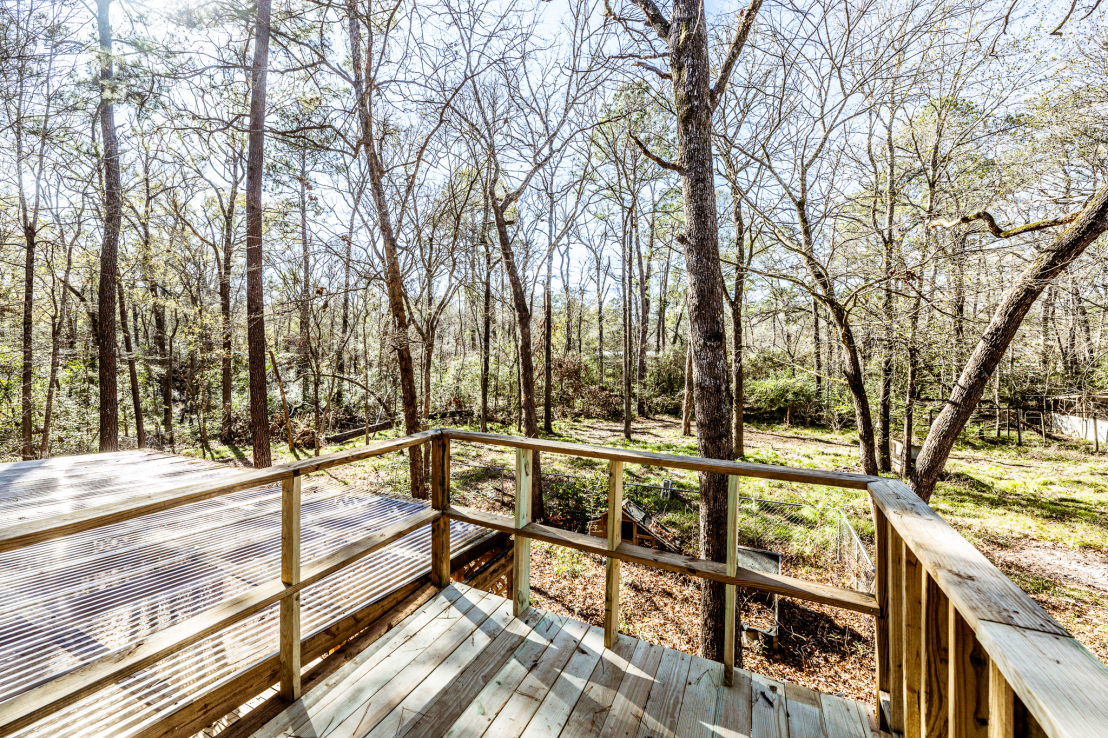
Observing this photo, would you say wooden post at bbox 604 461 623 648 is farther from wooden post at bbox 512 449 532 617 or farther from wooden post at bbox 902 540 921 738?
wooden post at bbox 902 540 921 738

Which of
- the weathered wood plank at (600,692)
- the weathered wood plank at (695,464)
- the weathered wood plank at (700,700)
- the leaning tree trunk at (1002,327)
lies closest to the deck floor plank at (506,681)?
the weathered wood plank at (600,692)

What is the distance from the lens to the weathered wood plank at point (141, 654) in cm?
116

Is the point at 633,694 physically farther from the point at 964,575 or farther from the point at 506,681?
the point at 964,575

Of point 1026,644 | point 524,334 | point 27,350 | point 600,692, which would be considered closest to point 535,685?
point 600,692

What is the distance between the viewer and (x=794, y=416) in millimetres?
17109

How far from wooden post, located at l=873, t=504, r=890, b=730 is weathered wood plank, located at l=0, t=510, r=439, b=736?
88.1 inches

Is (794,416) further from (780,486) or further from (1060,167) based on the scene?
(1060,167)

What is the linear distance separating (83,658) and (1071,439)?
2205 centimetres

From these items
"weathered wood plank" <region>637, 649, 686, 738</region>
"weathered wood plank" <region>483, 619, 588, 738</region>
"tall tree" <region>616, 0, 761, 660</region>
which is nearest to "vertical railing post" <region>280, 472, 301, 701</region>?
"weathered wood plank" <region>483, 619, 588, 738</region>

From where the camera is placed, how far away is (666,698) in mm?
1848

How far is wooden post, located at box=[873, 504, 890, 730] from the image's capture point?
1655 millimetres

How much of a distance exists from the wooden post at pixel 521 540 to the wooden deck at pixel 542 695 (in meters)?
0.16

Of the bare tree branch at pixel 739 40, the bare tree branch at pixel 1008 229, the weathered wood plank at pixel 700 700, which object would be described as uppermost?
the bare tree branch at pixel 739 40

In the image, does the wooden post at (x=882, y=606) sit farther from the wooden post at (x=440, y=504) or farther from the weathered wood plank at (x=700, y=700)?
the wooden post at (x=440, y=504)
